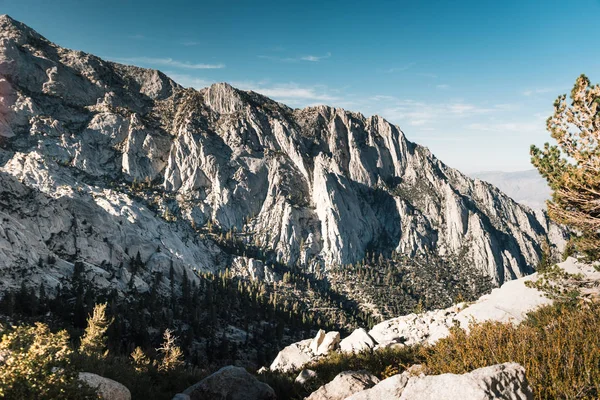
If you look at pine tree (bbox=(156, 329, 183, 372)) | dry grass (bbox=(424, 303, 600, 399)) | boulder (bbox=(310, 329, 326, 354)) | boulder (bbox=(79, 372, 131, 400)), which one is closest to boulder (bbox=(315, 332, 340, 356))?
boulder (bbox=(310, 329, 326, 354))

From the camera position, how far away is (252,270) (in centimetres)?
18538

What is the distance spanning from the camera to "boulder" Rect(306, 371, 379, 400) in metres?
13.4

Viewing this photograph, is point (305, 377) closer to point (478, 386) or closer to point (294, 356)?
point (478, 386)

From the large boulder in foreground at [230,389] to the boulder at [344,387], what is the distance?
4136mm

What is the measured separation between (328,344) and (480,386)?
32208 millimetres

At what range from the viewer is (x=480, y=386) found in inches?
287

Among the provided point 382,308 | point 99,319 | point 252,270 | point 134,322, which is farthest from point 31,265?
point 382,308

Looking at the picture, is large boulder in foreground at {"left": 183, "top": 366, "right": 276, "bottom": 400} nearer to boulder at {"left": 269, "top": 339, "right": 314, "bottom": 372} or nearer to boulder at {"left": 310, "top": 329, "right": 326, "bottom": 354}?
boulder at {"left": 269, "top": 339, "right": 314, "bottom": 372}

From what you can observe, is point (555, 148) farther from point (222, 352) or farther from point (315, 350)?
point (222, 352)

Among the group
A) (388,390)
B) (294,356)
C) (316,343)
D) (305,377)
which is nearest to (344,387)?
(388,390)

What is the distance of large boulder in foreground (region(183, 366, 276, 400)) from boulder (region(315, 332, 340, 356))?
2032 cm

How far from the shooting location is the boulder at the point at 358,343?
31.8 m

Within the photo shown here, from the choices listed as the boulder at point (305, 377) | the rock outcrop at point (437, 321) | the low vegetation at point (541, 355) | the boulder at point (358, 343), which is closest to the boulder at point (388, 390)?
the low vegetation at point (541, 355)

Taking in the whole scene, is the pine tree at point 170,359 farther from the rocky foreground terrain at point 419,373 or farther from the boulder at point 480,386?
the boulder at point 480,386
